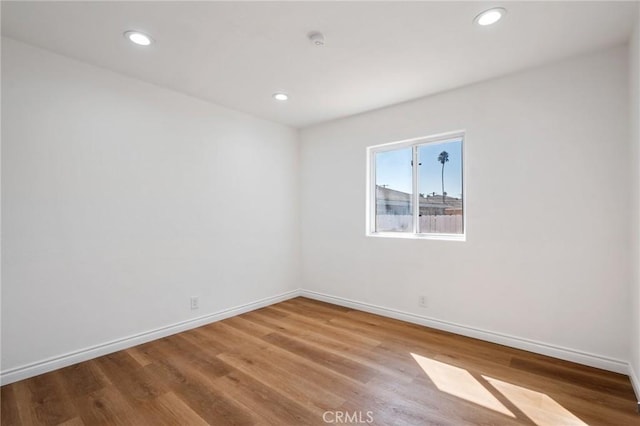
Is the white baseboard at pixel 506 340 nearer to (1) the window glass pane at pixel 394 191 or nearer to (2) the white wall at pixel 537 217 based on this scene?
(2) the white wall at pixel 537 217

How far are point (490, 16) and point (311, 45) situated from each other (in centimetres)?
124

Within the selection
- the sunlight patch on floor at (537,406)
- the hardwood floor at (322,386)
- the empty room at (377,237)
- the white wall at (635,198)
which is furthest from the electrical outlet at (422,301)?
the white wall at (635,198)

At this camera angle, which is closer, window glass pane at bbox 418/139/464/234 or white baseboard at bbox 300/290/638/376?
white baseboard at bbox 300/290/638/376

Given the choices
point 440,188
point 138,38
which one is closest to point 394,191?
point 440,188

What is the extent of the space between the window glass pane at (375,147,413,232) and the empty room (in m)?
0.05

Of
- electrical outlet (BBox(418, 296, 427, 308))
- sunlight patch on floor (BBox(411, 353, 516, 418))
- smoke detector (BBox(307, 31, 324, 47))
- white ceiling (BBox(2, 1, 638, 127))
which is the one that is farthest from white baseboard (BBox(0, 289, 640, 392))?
smoke detector (BBox(307, 31, 324, 47))

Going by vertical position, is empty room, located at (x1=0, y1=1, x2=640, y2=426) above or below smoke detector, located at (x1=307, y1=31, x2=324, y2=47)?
below

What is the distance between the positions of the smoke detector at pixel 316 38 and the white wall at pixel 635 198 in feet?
6.60

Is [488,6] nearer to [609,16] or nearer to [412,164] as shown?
[609,16]

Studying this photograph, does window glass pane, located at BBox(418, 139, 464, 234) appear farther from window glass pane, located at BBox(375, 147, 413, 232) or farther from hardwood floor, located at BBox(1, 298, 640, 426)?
hardwood floor, located at BBox(1, 298, 640, 426)

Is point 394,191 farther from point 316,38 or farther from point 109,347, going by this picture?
point 109,347

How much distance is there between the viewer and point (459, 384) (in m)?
2.14

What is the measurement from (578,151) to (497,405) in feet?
6.74

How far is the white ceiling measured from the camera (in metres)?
1.89
